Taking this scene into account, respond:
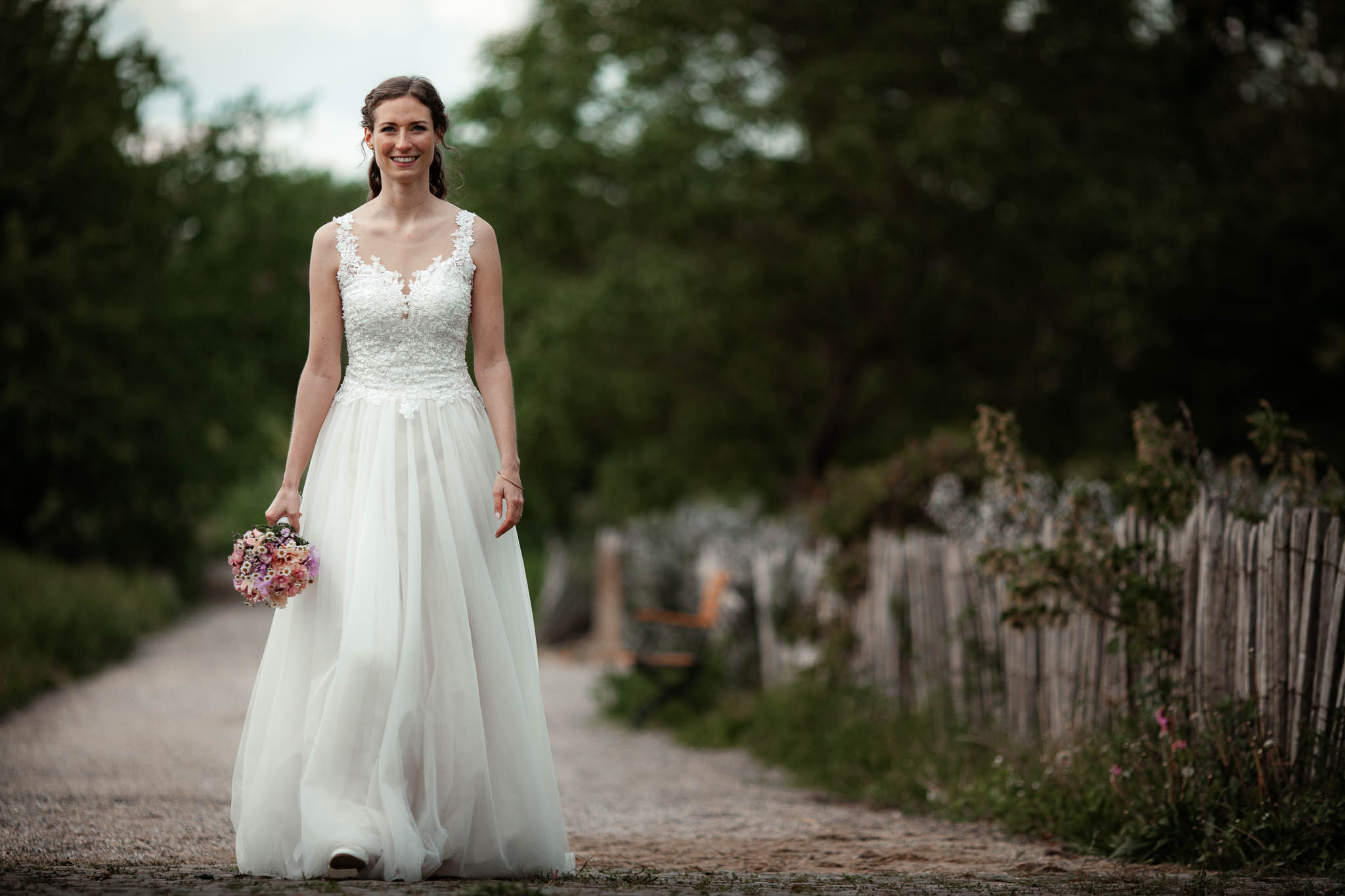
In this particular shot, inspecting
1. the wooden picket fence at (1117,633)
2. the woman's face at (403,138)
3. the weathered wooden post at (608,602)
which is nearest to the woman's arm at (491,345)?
the woman's face at (403,138)

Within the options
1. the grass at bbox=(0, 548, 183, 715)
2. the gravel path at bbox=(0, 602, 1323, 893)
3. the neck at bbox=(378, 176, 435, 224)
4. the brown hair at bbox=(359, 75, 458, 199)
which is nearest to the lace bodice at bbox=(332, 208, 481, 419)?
the neck at bbox=(378, 176, 435, 224)

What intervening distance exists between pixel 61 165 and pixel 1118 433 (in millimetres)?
14008

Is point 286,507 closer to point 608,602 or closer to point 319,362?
point 319,362

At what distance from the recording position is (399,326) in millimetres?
4328

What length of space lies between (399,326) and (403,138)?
23.8 inches

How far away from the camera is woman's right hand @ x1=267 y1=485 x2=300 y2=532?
4223 mm

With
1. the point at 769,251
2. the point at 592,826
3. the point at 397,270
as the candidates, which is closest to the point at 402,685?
the point at 397,270

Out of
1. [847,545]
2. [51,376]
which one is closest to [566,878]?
[847,545]

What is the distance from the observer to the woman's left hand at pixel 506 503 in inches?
169

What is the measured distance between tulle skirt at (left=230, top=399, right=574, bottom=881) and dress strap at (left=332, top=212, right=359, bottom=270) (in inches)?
17.9

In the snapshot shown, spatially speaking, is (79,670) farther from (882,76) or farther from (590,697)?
(882,76)

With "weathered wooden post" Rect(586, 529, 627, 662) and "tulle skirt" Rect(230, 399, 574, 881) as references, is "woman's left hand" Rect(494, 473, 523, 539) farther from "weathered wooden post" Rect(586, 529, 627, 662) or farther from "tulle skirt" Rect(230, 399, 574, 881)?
"weathered wooden post" Rect(586, 529, 627, 662)

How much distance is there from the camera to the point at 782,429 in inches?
851

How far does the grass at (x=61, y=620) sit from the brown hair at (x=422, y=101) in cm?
597
